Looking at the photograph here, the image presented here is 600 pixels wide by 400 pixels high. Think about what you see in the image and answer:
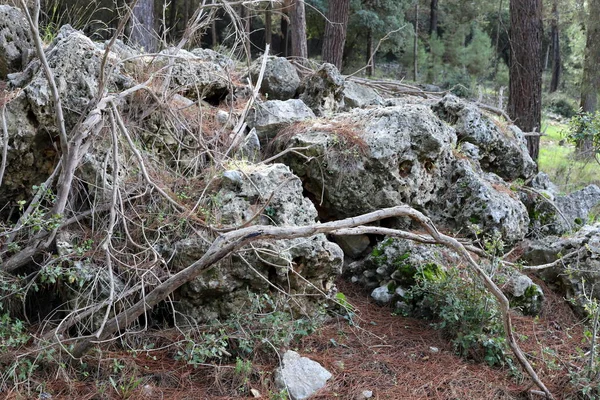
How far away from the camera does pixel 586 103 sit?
52.0 ft

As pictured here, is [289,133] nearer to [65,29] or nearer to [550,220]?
[65,29]

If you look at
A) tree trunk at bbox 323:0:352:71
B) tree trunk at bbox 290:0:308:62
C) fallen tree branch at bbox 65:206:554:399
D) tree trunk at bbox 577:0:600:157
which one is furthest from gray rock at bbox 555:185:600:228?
tree trunk at bbox 577:0:600:157

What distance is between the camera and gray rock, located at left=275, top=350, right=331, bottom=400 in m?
3.71

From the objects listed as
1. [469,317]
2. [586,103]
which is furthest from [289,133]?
[586,103]

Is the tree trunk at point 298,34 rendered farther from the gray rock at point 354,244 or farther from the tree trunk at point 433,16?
the tree trunk at point 433,16

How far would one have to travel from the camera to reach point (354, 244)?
5.46 meters

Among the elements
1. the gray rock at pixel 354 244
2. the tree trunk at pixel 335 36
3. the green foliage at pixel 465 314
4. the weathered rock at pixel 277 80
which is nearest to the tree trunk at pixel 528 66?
the tree trunk at pixel 335 36

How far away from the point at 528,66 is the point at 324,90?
3759mm

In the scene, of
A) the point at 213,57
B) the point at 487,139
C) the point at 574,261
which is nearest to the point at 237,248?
the point at 574,261

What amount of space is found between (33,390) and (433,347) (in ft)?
8.79

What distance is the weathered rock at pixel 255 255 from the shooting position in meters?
4.17

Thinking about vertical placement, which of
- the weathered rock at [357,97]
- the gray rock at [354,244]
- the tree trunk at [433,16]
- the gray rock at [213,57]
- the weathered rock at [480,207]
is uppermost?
the tree trunk at [433,16]

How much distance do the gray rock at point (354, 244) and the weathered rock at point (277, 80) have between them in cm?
218

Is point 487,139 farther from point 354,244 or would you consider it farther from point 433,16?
point 433,16
